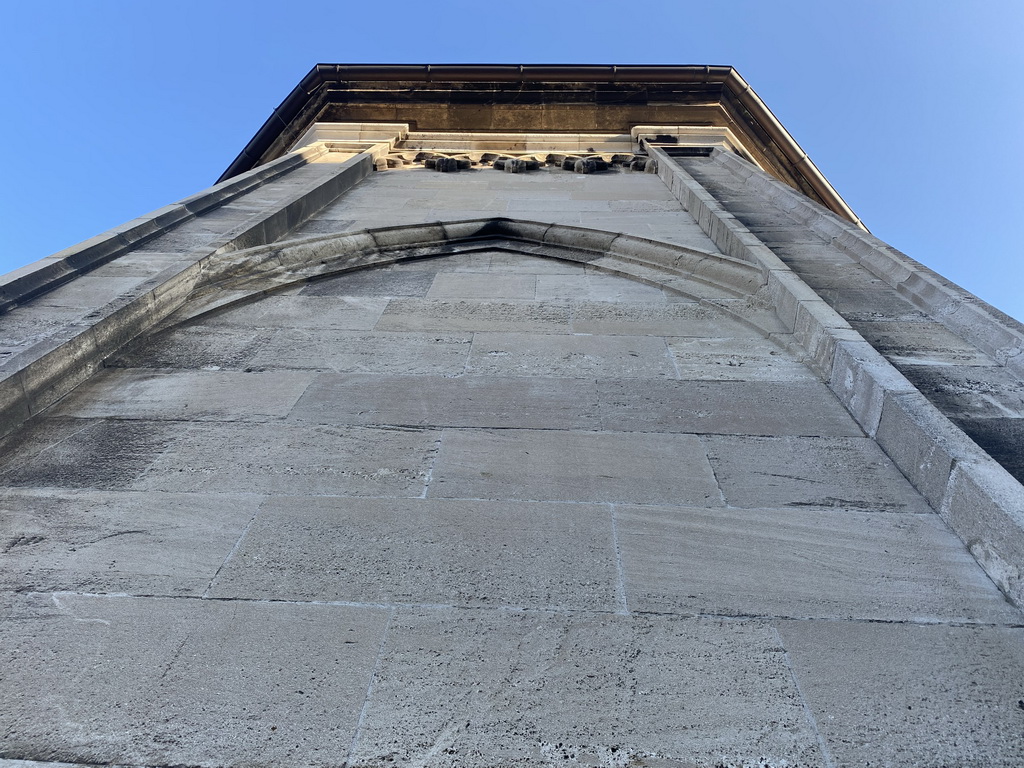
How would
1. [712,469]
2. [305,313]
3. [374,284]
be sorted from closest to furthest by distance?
[712,469]
[305,313]
[374,284]

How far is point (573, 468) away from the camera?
2.80 metres

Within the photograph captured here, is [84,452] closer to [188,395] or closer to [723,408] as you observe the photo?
[188,395]

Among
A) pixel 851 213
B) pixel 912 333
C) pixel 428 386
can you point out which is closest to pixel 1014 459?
pixel 912 333

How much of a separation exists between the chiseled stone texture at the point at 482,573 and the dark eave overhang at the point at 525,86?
25.5ft

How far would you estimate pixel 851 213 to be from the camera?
11.8m

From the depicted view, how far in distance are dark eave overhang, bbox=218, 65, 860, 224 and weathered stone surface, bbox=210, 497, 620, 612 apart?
918 centimetres

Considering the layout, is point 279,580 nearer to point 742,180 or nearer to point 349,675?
point 349,675

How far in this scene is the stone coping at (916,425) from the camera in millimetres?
2225

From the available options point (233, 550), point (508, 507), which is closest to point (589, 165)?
point (508, 507)

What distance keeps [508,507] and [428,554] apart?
1.23 ft

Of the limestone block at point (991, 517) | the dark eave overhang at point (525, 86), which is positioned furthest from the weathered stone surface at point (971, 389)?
the dark eave overhang at point (525, 86)

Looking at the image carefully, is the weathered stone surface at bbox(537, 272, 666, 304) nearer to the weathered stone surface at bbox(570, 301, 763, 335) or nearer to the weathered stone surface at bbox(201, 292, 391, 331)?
the weathered stone surface at bbox(570, 301, 763, 335)

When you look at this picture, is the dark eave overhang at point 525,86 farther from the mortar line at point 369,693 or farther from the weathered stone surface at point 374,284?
the mortar line at point 369,693

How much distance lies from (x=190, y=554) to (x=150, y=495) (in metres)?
0.44
